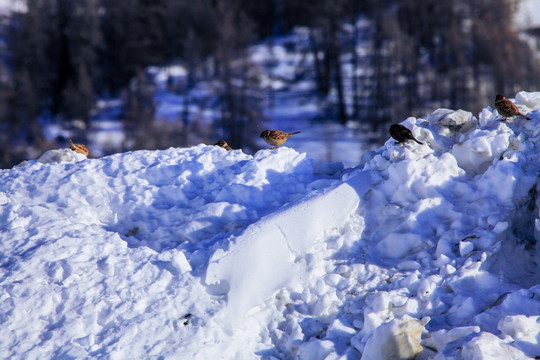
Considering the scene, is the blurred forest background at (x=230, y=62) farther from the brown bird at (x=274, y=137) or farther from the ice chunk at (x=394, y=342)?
the ice chunk at (x=394, y=342)

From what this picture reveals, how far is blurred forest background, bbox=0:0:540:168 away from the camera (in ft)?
76.9

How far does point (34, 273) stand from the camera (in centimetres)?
412

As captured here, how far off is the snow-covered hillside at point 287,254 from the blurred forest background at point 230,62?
55.4ft

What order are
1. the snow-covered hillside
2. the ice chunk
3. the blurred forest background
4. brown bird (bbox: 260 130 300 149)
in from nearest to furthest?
the ice chunk
the snow-covered hillside
brown bird (bbox: 260 130 300 149)
the blurred forest background

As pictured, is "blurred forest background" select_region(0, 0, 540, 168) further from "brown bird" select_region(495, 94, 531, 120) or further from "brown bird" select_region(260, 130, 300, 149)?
"brown bird" select_region(495, 94, 531, 120)

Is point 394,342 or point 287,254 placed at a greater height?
point 287,254

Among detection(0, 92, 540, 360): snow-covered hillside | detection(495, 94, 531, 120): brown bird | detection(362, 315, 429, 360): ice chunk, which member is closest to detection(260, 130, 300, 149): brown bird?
detection(0, 92, 540, 360): snow-covered hillside

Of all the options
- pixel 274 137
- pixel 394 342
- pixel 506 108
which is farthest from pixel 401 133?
pixel 394 342

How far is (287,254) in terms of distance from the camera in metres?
4.37

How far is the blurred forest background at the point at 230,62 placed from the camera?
23.5 metres

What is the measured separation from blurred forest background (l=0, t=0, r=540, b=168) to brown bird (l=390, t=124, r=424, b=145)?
1716 centimetres

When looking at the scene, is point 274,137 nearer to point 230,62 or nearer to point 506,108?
point 506,108

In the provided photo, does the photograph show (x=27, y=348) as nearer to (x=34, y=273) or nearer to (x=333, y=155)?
(x=34, y=273)

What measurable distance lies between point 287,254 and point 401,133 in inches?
55.3
